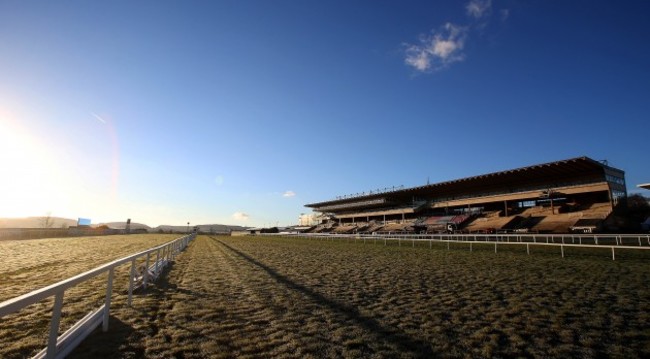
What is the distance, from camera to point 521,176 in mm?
45844

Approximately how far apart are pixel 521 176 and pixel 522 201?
3264mm

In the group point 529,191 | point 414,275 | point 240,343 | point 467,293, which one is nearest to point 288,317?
point 240,343

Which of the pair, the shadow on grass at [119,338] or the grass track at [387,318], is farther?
the grass track at [387,318]

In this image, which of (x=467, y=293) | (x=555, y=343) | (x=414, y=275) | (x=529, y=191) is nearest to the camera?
(x=555, y=343)

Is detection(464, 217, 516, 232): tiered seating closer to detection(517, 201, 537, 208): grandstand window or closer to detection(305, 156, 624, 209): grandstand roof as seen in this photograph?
detection(517, 201, 537, 208): grandstand window

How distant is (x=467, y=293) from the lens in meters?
7.55

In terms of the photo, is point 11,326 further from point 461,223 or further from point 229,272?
point 461,223

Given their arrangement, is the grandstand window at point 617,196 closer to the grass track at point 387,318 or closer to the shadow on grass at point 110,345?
the grass track at point 387,318

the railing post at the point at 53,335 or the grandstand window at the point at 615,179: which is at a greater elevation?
the grandstand window at the point at 615,179

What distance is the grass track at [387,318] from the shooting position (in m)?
4.14

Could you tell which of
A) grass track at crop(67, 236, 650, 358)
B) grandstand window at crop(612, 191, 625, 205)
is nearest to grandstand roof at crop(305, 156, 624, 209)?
grandstand window at crop(612, 191, 625, 205)

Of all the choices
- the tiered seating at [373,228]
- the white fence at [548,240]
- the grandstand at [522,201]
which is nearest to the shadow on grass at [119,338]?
the white fence at [548,240]

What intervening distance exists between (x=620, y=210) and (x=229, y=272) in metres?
41.4

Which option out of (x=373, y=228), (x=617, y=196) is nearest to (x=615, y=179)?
(x=617, y=196)
